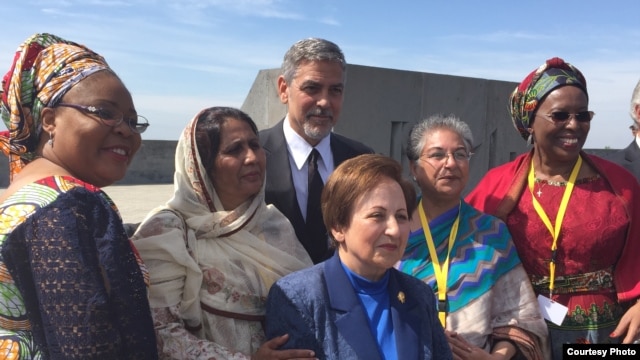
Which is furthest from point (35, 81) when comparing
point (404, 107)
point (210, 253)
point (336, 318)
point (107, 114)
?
point (404, 107)

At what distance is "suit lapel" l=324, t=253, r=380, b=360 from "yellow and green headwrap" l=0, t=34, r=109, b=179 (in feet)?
3.49

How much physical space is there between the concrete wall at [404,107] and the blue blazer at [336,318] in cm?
283

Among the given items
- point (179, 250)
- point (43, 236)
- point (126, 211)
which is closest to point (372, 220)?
point (179, 250)

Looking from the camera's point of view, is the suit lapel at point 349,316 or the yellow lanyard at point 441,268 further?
the yellow lanyard at point 441,268

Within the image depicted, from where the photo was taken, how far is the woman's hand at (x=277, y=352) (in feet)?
6.14

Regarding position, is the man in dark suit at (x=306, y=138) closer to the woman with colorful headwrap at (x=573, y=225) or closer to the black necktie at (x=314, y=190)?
the black necktie at (x=314, y=190)

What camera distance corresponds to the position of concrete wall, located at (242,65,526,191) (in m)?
4.91

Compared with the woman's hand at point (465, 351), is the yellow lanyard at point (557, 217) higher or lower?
higher

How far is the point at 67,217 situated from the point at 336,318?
0.97m

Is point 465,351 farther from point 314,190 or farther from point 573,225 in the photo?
point 314,190

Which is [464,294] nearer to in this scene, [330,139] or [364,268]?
[364,268]

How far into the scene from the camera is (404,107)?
18.5ft

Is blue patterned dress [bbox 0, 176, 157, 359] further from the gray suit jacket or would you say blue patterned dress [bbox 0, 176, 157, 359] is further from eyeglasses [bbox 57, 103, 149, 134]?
the gray suit jacket

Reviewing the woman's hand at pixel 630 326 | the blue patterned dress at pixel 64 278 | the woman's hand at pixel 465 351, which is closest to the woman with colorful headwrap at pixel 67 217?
the blue patterned dress at pixel 64 278
